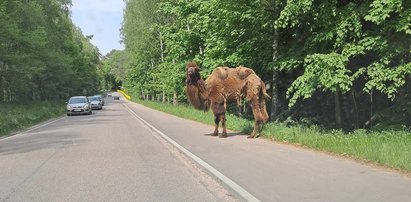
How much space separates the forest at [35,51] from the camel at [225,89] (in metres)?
29.4

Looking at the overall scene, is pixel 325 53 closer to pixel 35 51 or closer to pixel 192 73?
pixel 192 73

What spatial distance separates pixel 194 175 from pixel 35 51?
147ft

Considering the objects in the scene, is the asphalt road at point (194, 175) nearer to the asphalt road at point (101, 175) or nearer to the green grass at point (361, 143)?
the asphalt road at point (101, 175)

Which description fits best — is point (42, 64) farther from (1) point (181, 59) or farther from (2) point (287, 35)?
(2) point (287, 35)

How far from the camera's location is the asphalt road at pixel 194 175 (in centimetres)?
778

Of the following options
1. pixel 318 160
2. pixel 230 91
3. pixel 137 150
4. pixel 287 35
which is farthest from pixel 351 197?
pixel 287 35

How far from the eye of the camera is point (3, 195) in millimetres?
8172

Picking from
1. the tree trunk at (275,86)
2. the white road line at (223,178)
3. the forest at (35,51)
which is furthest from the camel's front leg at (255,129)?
the forest at (35,51)

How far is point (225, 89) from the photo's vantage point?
17.0 metres

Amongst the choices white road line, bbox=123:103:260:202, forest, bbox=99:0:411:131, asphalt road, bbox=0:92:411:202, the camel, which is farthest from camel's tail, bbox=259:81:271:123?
white road line, bbox=123:103:260:202

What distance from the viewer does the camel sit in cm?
1692

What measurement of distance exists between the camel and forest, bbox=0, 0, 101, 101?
29.4m

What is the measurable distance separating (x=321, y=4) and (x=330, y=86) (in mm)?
3470

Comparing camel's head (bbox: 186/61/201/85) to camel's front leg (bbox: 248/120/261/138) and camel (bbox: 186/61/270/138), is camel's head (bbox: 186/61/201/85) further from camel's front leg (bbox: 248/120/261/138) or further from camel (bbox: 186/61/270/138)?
camel's front leg (bbox: 248/120/261/138)
